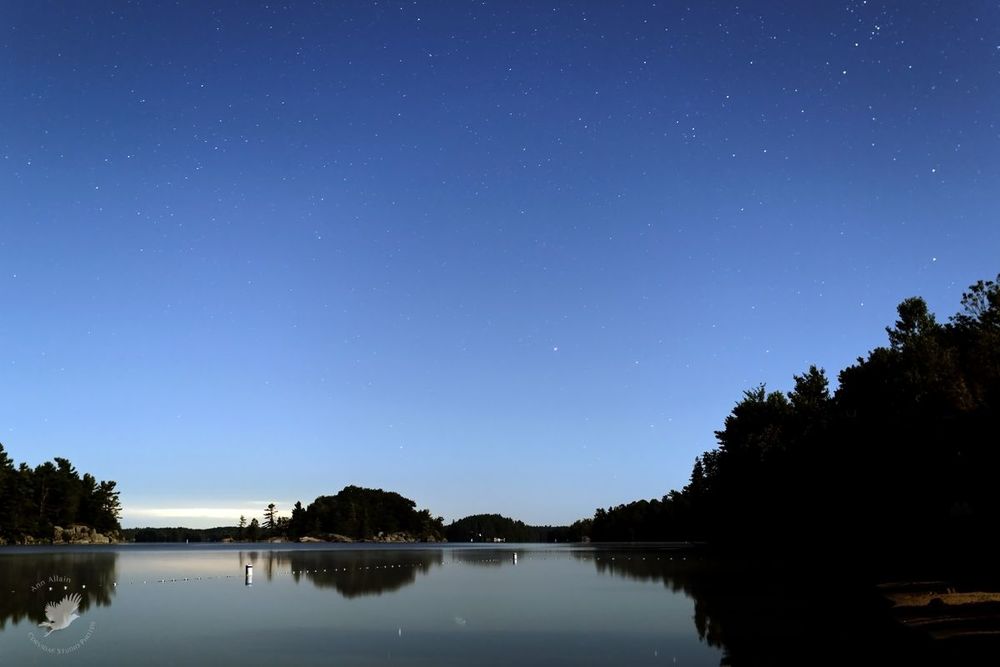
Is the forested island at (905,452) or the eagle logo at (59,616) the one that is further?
the forested island at (905,452)

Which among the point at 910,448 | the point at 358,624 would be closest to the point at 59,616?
the point at 358,624

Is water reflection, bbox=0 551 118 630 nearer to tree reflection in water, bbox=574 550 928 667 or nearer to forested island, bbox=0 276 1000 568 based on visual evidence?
tree reflection in water, bbox=574 550 928 667

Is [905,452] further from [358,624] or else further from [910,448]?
[358,624]


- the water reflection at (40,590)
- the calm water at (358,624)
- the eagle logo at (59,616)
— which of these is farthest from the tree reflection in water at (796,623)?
the water reflection at (40,590)

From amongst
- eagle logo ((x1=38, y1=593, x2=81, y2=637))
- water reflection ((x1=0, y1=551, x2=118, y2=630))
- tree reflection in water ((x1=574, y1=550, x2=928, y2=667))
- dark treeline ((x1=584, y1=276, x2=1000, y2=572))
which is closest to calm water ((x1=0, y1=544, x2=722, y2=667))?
water reflection ((x1=0, y1=551, x2=118, y2=630))

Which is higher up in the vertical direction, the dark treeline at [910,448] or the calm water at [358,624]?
the dark treeline at [910,448]

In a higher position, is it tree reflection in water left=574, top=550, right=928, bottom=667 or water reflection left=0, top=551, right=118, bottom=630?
water reflection left=0, top=551, right=118, bottom=630

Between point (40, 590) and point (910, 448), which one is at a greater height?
point (910, 448)

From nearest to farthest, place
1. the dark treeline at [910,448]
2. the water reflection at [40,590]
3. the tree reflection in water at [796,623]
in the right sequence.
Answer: the tree reflection in water at [796,623], the water reflection at [40,590], the dark treeline at [910,448]

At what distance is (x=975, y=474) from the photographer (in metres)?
45.7

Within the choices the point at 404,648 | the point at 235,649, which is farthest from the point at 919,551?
the point at 235,649

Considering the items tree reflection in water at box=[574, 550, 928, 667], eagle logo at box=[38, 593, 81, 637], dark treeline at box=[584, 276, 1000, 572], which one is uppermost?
dark treeline at box=[584, 276, 1000, 572]

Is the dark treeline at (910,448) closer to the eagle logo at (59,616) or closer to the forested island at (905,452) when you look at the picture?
the forested island at (905,452)

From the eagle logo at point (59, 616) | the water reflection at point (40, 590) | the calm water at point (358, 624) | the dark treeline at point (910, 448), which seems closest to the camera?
the calm water at point (358, 624)
